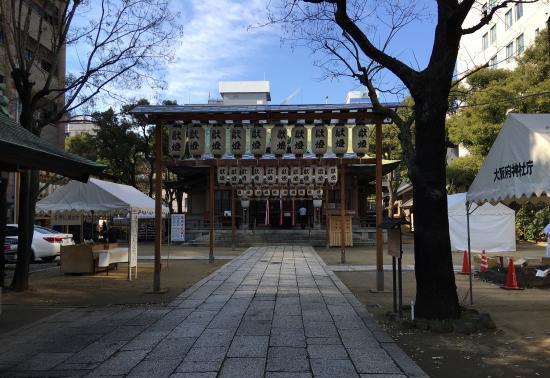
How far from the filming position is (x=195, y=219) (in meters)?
35.6

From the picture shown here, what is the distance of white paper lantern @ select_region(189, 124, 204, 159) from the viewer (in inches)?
509

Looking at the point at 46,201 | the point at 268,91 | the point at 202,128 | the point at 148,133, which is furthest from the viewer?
the point at 268,91

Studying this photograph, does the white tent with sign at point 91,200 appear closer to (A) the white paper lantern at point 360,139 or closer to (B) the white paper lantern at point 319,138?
(B) the white paper lantern at point 319,138

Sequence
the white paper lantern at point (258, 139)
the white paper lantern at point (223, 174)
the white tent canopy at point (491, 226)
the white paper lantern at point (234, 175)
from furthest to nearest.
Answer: the white tent canopy at point (491, 226) → the white paper lantern at point (234, 175) → the white paper lantern at point (223, 174) → the white paper lantern at point (258, 139)

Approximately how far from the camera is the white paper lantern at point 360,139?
494 inches

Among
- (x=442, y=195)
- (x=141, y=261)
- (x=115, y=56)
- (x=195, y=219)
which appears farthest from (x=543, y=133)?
(x=195, y=219)

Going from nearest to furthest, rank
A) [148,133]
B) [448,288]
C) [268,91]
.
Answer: [448,288]
[148,133]
[268,91]

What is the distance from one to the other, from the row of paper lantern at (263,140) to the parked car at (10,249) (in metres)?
10.2

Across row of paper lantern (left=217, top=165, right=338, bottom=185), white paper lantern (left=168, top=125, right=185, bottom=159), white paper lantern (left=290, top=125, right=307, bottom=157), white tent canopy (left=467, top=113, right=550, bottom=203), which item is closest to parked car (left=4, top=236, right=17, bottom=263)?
row of paper lantern (left=217, top=165, right=338, bottom=185)

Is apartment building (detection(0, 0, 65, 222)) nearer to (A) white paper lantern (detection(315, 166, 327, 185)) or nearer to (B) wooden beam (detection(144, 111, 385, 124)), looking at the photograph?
(B) wooden beam (detection(144, 111, 385, 124))

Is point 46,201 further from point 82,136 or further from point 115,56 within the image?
point 82,136

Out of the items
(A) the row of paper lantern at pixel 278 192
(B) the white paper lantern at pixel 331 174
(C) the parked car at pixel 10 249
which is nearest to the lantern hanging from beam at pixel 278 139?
(B) the white paper lantern at pixel 331 174

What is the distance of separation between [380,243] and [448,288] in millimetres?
4309

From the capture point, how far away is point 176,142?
12789 mm
